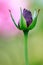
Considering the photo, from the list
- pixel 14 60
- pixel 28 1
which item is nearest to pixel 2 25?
pixel 14 60

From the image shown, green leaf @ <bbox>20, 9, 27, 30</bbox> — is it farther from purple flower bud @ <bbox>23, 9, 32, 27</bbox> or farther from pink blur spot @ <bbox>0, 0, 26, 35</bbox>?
pink blur spot @ <bbox>0, 0, 26, 35</bbox>

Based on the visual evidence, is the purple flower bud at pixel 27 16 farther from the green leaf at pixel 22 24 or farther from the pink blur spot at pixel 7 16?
the pink blur spot at pixel 7 16

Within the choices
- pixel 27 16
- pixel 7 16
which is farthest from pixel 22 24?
pixel 7 16

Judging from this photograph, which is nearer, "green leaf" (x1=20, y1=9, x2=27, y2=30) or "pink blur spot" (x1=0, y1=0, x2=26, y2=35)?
"green leaf" (x1=20, y1=9, x2=27, y2=30)

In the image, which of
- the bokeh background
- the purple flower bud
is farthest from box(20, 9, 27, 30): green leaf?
the bokeh background

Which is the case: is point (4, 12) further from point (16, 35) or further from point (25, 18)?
point (25, 18)

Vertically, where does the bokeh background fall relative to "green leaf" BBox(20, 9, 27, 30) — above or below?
below

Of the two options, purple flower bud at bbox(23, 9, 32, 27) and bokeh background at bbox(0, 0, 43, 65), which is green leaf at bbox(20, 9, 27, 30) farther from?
bokeh background at bbox(0, 0, 43, 65)

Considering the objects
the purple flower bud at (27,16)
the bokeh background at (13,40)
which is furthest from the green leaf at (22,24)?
the bokeh background at (13,40)

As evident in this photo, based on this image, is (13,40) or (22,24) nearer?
(22,24)

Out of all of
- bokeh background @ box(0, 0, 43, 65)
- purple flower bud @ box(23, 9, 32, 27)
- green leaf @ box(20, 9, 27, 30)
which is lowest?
bokeh background @ box(0, 0, 43, 65)

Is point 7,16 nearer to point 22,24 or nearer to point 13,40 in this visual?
point 13,40
